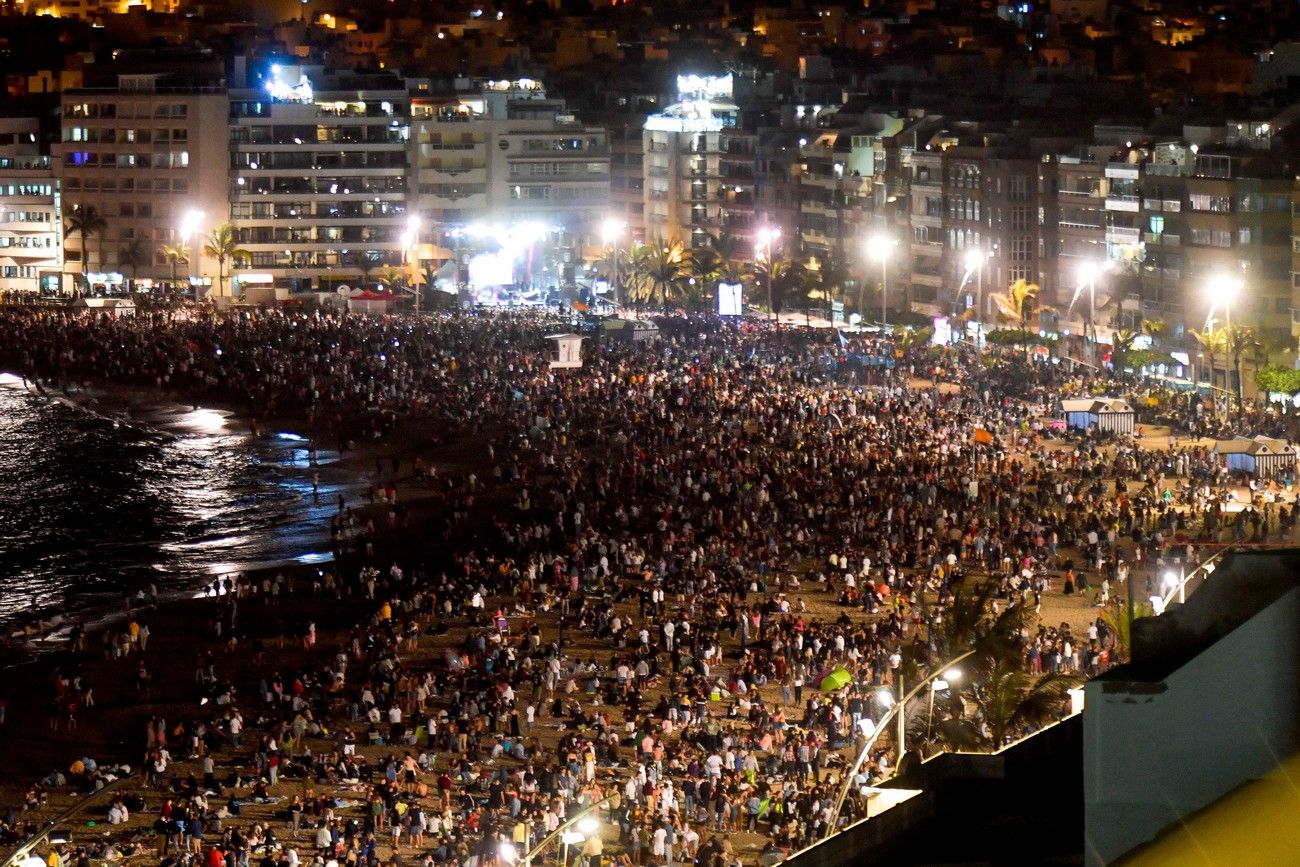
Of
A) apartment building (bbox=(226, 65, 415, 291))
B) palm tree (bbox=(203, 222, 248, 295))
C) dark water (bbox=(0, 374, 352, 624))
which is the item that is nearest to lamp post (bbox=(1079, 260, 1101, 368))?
dark water (bbox=(0, 374, 352, 624))

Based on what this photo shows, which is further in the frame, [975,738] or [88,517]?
[88,517]

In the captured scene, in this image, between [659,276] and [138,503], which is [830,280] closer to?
[659,276]

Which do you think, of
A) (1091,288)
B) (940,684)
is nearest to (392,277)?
(1091,288)

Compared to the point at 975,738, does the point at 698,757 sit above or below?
below

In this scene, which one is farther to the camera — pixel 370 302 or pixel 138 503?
pixel 370 302

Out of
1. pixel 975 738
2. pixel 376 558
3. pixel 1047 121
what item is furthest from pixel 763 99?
pixel 975 738

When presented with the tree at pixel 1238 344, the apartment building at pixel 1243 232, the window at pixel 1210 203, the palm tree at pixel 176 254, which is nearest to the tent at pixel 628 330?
the apartment building at pixel 1243 232

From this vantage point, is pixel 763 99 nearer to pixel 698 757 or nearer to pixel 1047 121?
pixel 1047 121
